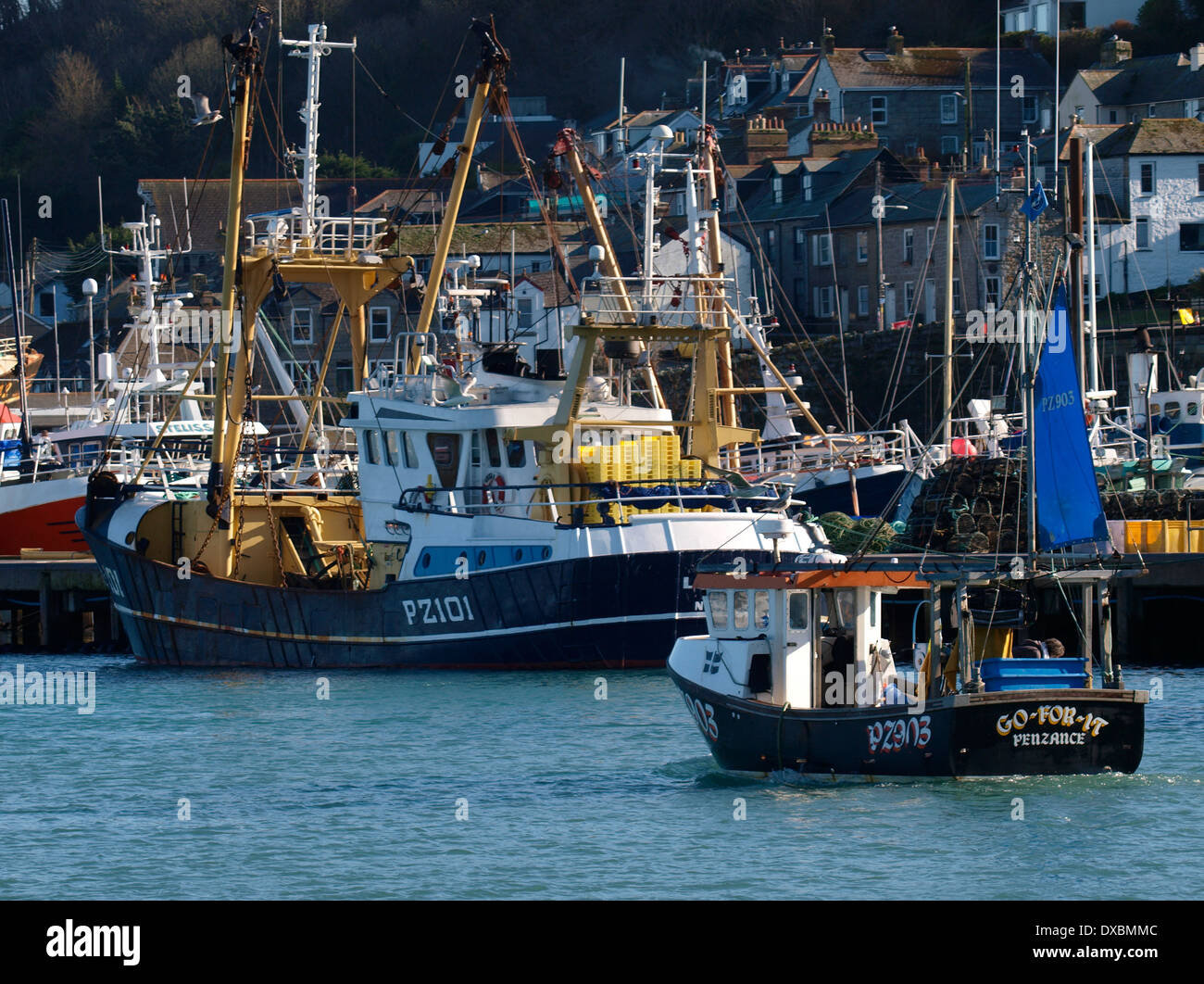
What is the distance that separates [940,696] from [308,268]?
20.2 metres

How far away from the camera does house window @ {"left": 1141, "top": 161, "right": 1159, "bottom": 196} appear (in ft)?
243

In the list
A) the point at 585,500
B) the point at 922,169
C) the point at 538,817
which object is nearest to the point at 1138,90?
the point at 922,169

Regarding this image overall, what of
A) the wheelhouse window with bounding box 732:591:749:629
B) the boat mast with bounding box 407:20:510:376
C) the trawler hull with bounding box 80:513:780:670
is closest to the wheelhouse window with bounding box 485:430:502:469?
the boat mast with bounding box 407:20:510:376

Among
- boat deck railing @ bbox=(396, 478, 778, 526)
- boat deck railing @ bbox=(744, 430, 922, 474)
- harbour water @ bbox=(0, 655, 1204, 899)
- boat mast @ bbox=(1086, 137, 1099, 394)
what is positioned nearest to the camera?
harbour water @ bbox=(0, 655, 1204, 899)

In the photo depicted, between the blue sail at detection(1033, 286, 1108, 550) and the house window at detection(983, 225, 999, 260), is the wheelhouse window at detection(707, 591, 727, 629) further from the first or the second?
the house window at detection(983, 225, 999, 260)

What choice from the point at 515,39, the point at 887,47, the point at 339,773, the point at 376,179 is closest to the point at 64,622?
the point at 339,773

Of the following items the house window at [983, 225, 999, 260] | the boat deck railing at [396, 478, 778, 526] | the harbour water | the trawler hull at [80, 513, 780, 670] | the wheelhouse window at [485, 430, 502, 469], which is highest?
the house window at [983, 225, 999, 260]

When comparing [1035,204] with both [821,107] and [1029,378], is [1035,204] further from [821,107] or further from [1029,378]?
[821,107]

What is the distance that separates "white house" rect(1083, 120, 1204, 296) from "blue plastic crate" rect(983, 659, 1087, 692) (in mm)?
51859

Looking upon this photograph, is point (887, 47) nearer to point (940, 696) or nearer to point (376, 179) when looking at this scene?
point (376, 179)

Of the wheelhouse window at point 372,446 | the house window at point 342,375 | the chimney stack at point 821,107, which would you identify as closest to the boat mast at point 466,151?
the wheelhouse window at point 372,446

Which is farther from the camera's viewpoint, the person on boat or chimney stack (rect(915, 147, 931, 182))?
chimney stack (rect(915, 147, 931, 182))

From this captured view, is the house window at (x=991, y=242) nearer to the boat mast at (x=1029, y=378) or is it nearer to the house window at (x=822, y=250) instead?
the house window at (x=822, y=250)

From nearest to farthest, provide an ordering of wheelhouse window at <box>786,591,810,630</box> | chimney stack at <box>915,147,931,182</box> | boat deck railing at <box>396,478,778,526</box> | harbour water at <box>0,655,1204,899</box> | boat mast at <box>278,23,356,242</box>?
harbour water at <box>0,655,1204,899</box>
wheelhouse window at <box>786,591,810,630</box>
boat deck railing at <box>396,478,778,526</box>
boat mast at <box>278,23,356,242</box>
chimney stack at <box>915,147,931,182</box>
